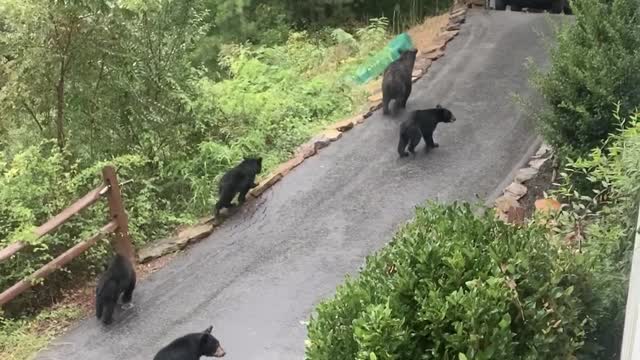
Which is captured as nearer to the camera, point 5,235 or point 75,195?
point 5,235

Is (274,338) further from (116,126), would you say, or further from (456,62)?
(456,62)

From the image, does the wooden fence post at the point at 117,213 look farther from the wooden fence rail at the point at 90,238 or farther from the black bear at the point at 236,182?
the black bear at the point at 236,182

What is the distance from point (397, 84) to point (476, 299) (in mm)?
7248

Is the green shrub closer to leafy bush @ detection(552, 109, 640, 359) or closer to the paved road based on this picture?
leafy bush @ detection(552, 109, 640, 359)

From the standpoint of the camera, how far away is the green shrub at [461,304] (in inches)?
151

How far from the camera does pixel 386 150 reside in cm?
1020

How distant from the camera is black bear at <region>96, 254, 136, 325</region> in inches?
284

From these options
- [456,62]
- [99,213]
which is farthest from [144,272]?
[456,62]

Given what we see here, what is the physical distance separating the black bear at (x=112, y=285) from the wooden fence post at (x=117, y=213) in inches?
15.8

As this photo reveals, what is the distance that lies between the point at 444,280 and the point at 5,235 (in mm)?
5436

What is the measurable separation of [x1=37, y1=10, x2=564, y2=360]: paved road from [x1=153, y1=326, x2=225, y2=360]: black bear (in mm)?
442

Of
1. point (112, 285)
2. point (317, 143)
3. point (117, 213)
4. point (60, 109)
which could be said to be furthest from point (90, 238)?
point (317, 143)

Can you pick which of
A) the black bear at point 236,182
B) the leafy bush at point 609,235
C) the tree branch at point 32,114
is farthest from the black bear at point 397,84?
the leafy bush at point 609,235

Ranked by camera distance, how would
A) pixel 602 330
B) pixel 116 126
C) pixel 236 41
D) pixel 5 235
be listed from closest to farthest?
pixel 602 330 → pixel 5 235 → pixel 116 126 → pixel 236 41
